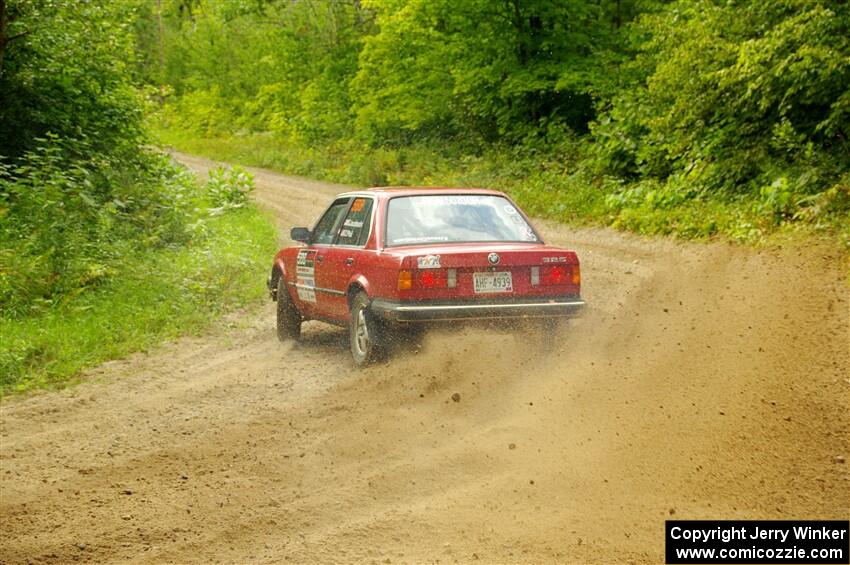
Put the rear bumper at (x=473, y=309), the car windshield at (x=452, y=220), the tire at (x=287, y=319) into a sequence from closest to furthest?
the rear bumper at (x=473, y=309)
the car windshield at (x=452, y=220)
the tire at (x=287, y=319)

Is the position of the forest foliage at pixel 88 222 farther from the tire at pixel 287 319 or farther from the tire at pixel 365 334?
the tire at pixel 365 334

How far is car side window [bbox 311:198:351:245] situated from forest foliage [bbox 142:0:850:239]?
6.33 metres

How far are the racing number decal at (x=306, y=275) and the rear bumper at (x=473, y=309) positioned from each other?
1.74 m

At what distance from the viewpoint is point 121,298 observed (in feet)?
37.9

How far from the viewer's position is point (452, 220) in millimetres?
8422

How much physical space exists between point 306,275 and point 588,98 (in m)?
16.7

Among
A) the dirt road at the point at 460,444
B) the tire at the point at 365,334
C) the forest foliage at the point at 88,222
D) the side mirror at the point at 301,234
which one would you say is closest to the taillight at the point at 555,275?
the dirt road at the point at 460,444

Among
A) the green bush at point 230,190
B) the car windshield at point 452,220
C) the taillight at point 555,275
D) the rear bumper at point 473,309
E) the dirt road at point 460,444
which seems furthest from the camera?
the green bush at point 230,190

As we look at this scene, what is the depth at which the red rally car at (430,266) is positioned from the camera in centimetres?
766

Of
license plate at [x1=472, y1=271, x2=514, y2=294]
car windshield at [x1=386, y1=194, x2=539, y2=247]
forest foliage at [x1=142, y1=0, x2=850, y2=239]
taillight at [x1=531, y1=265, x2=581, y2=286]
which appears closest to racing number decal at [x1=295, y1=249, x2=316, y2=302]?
car windshield at [x1=386, y1=194, x2=539, y2=247]

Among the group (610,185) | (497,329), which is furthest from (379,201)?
(610,185)

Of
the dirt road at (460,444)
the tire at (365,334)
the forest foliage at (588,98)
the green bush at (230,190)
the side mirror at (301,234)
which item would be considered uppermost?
the forest foliage at (588,98)

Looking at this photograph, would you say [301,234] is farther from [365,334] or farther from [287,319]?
[365,334]

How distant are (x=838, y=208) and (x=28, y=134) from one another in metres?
11.8
